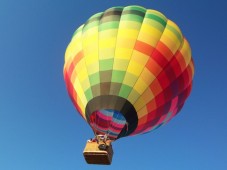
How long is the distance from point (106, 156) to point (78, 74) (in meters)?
3.00

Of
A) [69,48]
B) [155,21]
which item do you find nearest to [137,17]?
[155,21]

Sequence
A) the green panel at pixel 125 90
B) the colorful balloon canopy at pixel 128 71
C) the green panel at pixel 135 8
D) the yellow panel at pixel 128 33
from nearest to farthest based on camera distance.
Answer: the green panel at pixel 125 90, the colorful balloon canopy at pixel 128 71, the yellow panel at pixel 128 33, the green panel at pixel 135 8

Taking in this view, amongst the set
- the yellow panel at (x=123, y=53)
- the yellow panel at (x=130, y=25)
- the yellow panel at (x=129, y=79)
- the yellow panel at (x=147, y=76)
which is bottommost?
the yellow panel at (x=129, y=79)

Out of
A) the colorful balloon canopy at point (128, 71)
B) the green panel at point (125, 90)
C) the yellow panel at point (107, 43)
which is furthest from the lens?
the yellow panel at point (107, 43)

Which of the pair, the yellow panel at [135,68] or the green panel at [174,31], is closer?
the yellow panel at [135,68]

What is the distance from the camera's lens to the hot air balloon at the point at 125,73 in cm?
1098

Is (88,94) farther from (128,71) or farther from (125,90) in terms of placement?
(128,71)

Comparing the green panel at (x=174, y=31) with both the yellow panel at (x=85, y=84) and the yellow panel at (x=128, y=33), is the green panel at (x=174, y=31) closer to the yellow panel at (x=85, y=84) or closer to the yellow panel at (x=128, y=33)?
the yellow panel at (x=128, y=33)

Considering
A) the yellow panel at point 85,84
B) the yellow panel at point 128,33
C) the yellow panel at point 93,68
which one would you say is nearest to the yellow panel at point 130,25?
the yellow panel at point 128,33

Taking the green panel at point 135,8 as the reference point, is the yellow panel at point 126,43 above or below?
below

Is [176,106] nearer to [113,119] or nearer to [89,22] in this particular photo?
[113,119]

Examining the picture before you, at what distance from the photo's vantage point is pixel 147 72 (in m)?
11.4

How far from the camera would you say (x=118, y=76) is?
11195 millimetres

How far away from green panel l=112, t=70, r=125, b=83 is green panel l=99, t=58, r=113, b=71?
9.3 inches
